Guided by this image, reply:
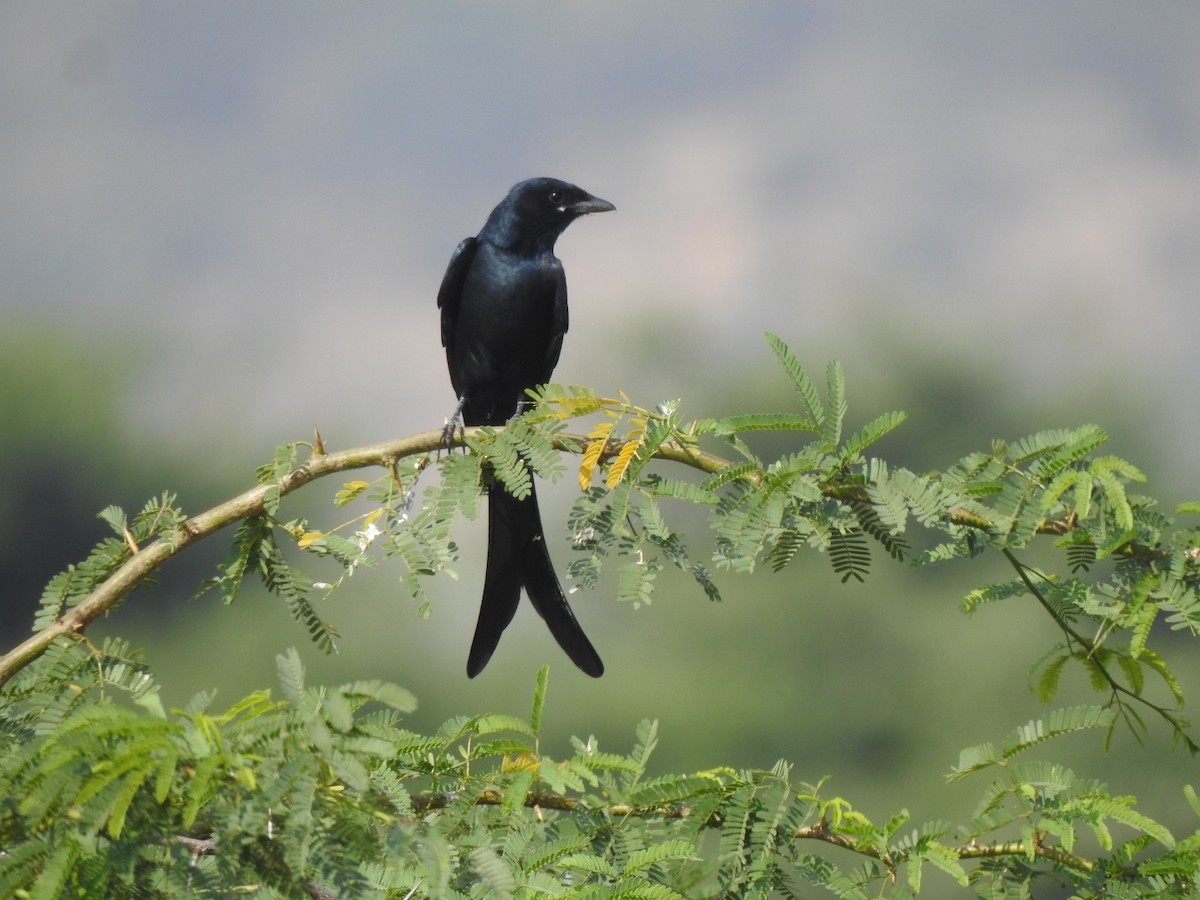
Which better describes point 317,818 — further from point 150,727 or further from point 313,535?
point 313,535

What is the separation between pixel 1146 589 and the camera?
57.1 inches

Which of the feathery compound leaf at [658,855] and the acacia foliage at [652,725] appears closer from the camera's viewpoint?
the acacia foliage at [652,725]

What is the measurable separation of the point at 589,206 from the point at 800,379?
2.59 metres

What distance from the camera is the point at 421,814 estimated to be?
5.09ft

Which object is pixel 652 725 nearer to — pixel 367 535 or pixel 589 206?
pixel 367 535

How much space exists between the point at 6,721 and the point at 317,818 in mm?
619

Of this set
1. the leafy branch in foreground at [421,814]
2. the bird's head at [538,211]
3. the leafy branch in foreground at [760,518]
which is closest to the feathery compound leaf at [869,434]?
the leafy branch in foreground at [760,518]

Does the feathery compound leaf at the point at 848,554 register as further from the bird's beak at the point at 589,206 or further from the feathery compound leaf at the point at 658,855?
the bird's beak at the point at 589,206

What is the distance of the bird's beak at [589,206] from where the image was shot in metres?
4.05

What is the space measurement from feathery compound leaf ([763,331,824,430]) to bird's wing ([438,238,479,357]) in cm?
255

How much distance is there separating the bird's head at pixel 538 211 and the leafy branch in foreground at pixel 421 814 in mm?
2433

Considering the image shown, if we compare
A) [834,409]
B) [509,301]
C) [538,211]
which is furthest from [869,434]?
[538,211]

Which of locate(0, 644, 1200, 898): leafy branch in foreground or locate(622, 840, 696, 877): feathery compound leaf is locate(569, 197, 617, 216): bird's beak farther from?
locate(622, 840, 696, 877): feathery compound leaf

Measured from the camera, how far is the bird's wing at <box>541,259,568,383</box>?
3.98 meters
